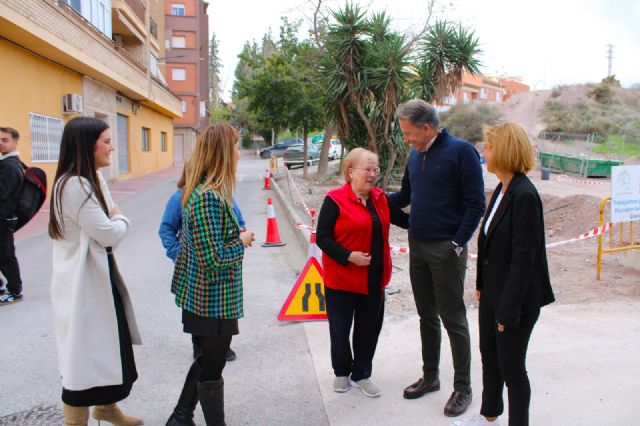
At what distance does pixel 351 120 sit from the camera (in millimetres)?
12945

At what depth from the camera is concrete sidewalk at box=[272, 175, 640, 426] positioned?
3.31m

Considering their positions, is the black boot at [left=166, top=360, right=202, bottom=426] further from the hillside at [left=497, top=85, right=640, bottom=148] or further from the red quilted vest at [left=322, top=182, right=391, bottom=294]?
the hillside at [left=497, top=85, right=640, bottom=148]

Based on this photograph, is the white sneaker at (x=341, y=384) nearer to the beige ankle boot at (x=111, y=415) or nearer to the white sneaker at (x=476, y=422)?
the white sneaker at (x=476, y=422)

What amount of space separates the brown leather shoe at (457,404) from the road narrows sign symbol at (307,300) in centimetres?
197

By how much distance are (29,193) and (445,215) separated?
14.6 feet

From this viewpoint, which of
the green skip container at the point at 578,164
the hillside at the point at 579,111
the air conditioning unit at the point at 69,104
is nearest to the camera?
the air conditioning unit at the point at 69,104

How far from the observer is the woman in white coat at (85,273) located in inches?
100

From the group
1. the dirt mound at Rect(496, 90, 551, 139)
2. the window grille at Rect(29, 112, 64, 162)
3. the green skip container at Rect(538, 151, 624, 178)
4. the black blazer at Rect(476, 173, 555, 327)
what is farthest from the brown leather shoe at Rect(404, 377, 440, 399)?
the dirt mound at Rect(496, 90, 551, 139)

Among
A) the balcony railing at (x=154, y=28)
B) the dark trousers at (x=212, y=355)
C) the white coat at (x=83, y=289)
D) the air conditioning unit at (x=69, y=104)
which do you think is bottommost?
the dark trousers at (x=212, y=355)

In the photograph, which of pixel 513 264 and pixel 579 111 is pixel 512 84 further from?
pixel 513 264

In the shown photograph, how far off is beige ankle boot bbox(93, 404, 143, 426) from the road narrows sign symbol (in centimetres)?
220

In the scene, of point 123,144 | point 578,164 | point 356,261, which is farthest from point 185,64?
point 356,261

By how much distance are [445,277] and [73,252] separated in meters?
2.15

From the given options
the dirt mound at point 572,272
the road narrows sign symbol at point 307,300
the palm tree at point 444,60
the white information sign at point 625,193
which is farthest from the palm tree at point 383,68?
the road narrows sign symbol at point 307,300
